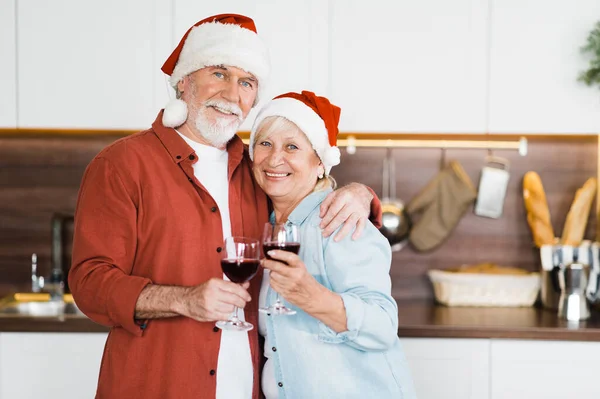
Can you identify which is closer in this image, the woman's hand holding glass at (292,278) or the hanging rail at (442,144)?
the woman's hand holding glass at (292,278)

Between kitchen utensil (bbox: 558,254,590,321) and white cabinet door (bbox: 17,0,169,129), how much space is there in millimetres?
1737

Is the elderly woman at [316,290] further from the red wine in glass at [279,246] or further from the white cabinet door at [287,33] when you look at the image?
the white cabinet door at [287,33]

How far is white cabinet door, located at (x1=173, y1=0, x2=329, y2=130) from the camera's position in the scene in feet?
8.71

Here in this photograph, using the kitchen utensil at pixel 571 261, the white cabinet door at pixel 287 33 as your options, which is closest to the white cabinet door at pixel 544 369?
the kitchen utensil at pixel 571 261

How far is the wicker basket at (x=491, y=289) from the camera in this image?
2832mm

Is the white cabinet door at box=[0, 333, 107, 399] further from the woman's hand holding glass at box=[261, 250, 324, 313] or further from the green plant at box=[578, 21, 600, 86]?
the green plant at box=[578, 21, 600, 86]

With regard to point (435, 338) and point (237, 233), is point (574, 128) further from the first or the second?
point (237, 233)

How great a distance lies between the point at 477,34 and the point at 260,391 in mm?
1697

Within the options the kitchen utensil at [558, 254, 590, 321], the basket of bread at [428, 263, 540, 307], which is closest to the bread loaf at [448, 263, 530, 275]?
the basket of bread at [428, 263, 540, 307]

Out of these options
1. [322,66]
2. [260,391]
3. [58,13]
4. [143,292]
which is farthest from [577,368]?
[58,13]

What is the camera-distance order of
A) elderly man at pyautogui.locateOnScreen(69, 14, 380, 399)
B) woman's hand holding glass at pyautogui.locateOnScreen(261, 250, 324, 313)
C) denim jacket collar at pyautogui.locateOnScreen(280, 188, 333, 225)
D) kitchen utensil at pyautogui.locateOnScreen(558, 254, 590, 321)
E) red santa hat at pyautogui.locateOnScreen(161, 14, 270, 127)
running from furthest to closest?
kitchen utensil at pyautogui.locateOnScreen(558, 254, 590, 321)
red santa hat at pyautogui.locateOnScreen(161, 14, 270, 127)
denim jacket collar at pyautogui.locateOnScreen(280, 188, 333, 225)
elderly man at pyautogui.locateOnScreen(69, 14, 380, 399)
woman's hand holding glass at pyautogui.locateOnScreen(261, 250, 324, 313)

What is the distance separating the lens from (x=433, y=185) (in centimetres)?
303

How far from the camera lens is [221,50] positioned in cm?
179

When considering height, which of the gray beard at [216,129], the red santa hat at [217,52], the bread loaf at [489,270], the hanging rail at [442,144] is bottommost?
the bread loaf at [489,270]
